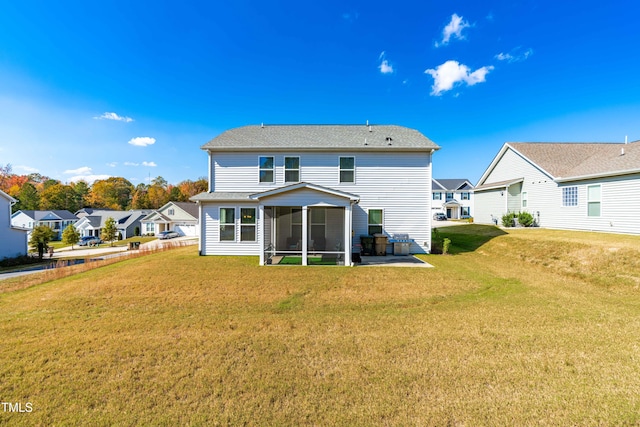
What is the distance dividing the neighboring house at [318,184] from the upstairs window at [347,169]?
Answer: 0.02 m

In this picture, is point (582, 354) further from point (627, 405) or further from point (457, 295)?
point (457, 295)

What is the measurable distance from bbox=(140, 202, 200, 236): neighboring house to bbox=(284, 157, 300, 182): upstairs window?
113 ft

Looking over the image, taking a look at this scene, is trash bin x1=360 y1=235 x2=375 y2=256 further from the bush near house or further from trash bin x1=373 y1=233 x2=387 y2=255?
the bush near house

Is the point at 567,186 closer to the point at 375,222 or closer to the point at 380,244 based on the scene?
the point at 375,222

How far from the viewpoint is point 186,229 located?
42.5 metres

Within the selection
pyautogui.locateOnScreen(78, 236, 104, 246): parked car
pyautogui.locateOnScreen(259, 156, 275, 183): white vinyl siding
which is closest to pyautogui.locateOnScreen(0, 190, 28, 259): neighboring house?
pyautogui.locateOnScreen(78, 236, 104, 246): parked car

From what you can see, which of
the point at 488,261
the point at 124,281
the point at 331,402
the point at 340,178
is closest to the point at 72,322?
the point at 124,281

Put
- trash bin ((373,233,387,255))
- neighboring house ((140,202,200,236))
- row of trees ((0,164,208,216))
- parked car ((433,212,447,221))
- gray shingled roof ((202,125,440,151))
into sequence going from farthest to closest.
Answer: row of trees ((0,164,208,216))
neighboring house ((140,202,200,236))
parked car ((433,212,447,221))
gray shingled roof ((202,125,440,151))
trash bin ((373,233,387,255))

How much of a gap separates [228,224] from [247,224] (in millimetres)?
1039

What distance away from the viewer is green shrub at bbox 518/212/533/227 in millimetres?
17047

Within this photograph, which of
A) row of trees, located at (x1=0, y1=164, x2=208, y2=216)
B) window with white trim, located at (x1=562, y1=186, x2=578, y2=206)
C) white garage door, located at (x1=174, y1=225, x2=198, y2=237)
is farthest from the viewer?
row of trees, located at (x1=0, y1=164, x2=208, y2=216)

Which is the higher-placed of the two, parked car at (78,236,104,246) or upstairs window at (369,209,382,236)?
upstairs window at (369,209,382,236)

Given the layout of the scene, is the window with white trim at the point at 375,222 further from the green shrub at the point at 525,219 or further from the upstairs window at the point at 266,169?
the green shrub at the point at 525,219

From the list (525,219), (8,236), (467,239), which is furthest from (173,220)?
(525,219)
